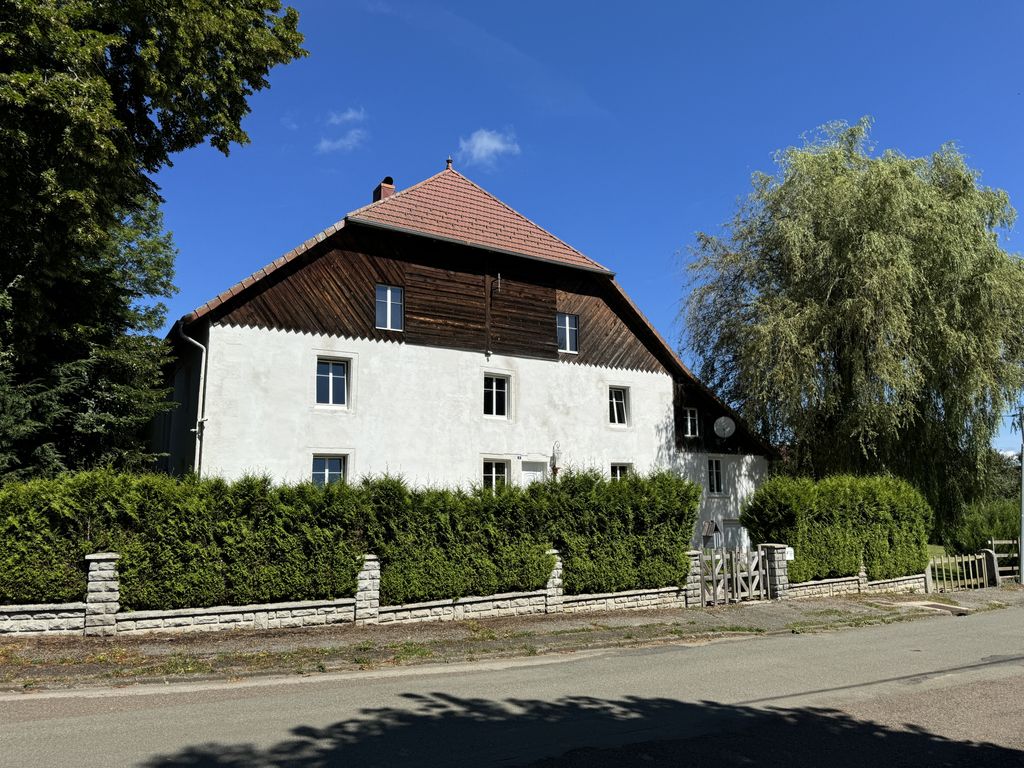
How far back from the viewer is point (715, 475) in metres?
25.8

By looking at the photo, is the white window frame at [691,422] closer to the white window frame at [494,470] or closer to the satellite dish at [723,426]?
the satellite dish at [723,426]

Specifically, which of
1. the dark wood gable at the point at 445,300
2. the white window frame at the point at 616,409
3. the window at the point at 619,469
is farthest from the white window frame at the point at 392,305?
the window at the point at 619,469

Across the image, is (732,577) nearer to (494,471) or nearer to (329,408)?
(494,471)

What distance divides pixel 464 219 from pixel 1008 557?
19.5m

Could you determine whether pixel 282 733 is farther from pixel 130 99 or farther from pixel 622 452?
pixel 622 452

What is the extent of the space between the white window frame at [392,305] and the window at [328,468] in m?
3.75

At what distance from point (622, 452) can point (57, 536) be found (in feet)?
53.7

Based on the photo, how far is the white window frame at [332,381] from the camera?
1820cm

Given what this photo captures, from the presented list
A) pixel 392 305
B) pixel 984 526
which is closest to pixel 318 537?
pixel 392 305

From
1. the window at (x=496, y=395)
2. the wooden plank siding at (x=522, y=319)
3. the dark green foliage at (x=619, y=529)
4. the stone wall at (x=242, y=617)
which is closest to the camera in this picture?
the stone wall at (x=242, y=617)

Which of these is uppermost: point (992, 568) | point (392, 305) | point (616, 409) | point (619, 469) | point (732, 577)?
point (392, 305)

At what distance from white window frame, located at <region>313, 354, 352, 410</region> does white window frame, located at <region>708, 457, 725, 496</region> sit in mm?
13612

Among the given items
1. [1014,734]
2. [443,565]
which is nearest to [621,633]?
[443,565]

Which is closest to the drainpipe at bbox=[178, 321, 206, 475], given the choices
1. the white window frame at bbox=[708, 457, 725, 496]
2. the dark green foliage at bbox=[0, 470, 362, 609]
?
the dark green foliage at bbox=[0, 470, 362, 609]
